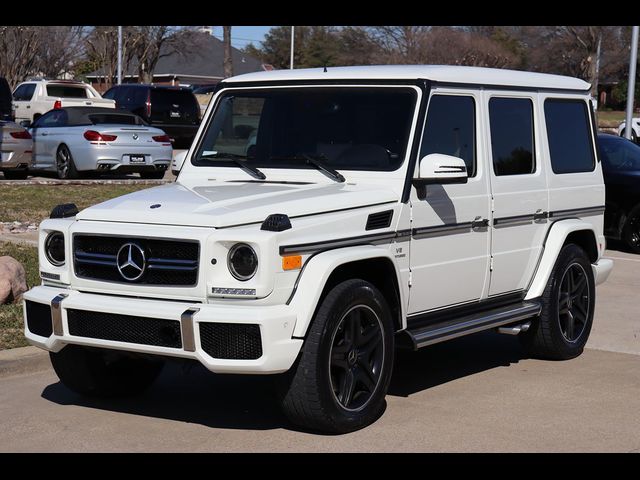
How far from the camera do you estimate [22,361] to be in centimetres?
795

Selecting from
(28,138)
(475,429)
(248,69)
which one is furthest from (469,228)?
(248,69)

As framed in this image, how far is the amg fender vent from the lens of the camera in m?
6.61

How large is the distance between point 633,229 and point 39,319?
10145 mm

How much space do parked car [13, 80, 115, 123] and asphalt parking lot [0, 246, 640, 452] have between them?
25.2 metres

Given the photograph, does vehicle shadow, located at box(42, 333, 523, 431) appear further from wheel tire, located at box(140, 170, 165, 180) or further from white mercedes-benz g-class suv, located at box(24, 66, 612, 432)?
wheel tire, located at box(140, 170, 165, 180)

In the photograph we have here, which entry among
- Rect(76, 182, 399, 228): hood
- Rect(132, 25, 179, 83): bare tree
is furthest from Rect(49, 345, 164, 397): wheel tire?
Rect(132, 25, 179, 83): bare tree

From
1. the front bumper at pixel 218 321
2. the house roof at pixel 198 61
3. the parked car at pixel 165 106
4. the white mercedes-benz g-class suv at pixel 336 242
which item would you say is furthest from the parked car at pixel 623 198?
the house roof at pixel 198 61

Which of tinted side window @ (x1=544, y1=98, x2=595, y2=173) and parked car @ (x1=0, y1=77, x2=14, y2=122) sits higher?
tinted side window @ (x1=544, y1=98, x2=595, y2=173)

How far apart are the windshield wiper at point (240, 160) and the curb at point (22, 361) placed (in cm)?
185

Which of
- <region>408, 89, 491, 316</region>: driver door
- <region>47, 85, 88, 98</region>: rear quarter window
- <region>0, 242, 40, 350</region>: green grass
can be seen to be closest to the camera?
<region>408, 89, 491, 316</region>: driver door

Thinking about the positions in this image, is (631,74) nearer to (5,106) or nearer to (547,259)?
(5,106)

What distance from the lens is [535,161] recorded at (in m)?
8.39

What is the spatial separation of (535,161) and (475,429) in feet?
8.45

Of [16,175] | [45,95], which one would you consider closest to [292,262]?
[16,175]
